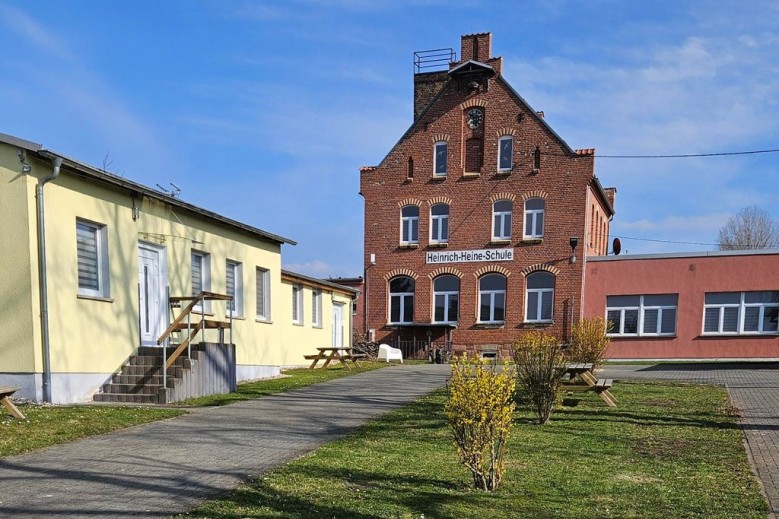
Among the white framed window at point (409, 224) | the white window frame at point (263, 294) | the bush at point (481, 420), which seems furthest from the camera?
the white framed window at point (409, 224)

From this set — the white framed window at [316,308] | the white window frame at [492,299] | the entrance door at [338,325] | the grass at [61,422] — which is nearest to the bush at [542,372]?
the grass at [61,422]

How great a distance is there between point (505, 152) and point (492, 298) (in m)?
7.05

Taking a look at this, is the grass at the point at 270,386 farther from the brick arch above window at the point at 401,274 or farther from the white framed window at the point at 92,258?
the brick arch above window at the point at 401,274

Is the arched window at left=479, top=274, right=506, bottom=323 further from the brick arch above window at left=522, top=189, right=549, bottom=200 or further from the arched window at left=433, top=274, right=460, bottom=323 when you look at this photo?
the brick arch above window at left=522, top=189, right=549, bottom=200

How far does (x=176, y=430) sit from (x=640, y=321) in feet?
74.2

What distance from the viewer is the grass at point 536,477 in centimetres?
455

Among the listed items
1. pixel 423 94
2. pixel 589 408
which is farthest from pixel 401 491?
pixel 423 94

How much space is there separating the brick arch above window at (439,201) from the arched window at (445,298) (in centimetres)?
359

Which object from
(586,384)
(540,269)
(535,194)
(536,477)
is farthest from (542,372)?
(535,194)

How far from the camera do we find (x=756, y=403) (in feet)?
34.6

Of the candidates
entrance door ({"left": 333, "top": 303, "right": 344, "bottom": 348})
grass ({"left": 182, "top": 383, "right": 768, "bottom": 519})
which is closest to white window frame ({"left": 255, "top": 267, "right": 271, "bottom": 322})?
entrance door ({"left": 333, "top": 303, "right": 344, "bottom": 348})

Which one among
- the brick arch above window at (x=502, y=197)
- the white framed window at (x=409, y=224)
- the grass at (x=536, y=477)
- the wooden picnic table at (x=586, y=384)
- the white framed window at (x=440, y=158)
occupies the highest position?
the white framed window at (x=440, y=158)

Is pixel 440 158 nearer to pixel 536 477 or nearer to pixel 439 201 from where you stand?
pixel 439 201

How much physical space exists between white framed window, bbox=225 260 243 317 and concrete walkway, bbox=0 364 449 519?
17.9ft
